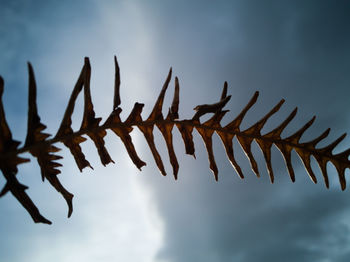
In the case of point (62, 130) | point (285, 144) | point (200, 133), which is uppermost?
point (285, 144)

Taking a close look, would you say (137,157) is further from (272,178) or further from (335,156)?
(335,156)

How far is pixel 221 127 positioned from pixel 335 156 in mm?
1078

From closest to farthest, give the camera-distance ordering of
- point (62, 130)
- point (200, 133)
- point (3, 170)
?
1. point (3, 170)
2. point (62, 130)
3. point (200, 133)

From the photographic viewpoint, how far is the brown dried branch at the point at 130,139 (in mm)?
1429

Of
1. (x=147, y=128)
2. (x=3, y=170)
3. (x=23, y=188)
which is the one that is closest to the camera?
(x=3, y=170)

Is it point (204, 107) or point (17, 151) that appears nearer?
point (17, 151)

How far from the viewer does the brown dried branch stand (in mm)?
1429

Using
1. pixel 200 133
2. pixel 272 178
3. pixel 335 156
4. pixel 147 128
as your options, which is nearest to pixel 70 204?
pixel 147 128

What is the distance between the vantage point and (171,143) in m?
2.04

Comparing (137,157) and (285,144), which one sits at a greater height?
(285,144)

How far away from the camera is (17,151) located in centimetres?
137

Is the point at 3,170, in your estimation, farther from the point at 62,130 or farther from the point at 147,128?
the point at 147,128

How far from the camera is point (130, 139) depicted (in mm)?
1908

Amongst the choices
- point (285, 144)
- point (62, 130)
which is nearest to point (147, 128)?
point (62, 130)
